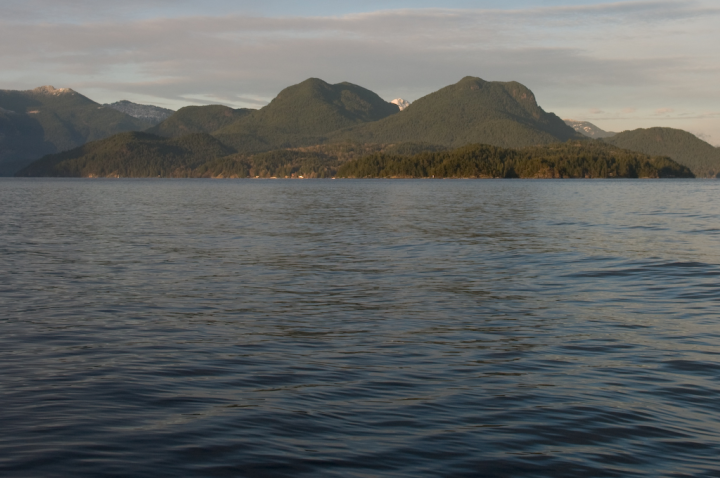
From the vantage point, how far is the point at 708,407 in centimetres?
1262

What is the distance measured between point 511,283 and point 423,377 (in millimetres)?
13868

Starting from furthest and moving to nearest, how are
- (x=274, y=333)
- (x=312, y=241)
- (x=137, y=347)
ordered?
(x=312, y=241), (x=274, y=333), (x=137, y=347)

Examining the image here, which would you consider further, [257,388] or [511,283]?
[511,283]

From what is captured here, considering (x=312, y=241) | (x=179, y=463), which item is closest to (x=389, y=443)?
(x=179, y=463)

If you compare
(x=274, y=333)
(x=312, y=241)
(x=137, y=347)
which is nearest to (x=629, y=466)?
(x=274, y=333)

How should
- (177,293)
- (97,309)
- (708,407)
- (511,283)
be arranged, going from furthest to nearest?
(511,283), (177,293), (97,309), (708,407)

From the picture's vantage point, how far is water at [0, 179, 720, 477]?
10398mm

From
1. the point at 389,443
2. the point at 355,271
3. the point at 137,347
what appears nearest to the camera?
the point at 389,443

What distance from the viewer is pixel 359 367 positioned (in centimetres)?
1511

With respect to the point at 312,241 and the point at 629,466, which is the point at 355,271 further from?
the point at 629,466

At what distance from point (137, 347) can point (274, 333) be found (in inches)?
144

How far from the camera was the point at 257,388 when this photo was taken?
1359 cm

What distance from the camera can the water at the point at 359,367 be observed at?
1040cm

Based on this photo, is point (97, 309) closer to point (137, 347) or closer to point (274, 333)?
point (137, 347)
